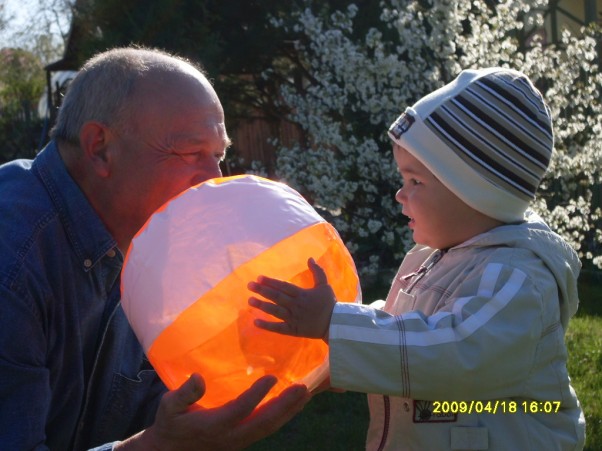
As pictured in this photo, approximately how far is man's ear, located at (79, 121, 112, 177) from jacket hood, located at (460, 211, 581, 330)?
1.16m

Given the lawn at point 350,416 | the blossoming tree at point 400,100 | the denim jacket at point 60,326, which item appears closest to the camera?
the denim jacket at point 60,326

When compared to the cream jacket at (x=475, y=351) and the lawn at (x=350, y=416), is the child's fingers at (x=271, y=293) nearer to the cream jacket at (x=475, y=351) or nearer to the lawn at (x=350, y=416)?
the cream jacket at (x=475, y=351)

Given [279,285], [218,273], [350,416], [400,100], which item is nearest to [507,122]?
[279,285]

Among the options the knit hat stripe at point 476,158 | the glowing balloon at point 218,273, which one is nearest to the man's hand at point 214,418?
the glowing balloon at point 218,273

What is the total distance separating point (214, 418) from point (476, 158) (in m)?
1.13

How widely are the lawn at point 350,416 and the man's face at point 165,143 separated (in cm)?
247

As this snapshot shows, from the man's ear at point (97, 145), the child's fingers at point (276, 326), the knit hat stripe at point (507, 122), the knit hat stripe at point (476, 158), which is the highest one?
the knit hat stripe at point (507, 122)

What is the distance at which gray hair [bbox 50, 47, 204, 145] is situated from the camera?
8.50ft

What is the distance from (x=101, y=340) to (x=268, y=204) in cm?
94

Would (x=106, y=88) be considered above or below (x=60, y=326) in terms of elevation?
above

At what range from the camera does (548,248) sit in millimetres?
2447

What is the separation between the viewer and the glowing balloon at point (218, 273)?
2.00 metres

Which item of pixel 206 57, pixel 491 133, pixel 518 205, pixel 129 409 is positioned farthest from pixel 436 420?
pixel 206 57
